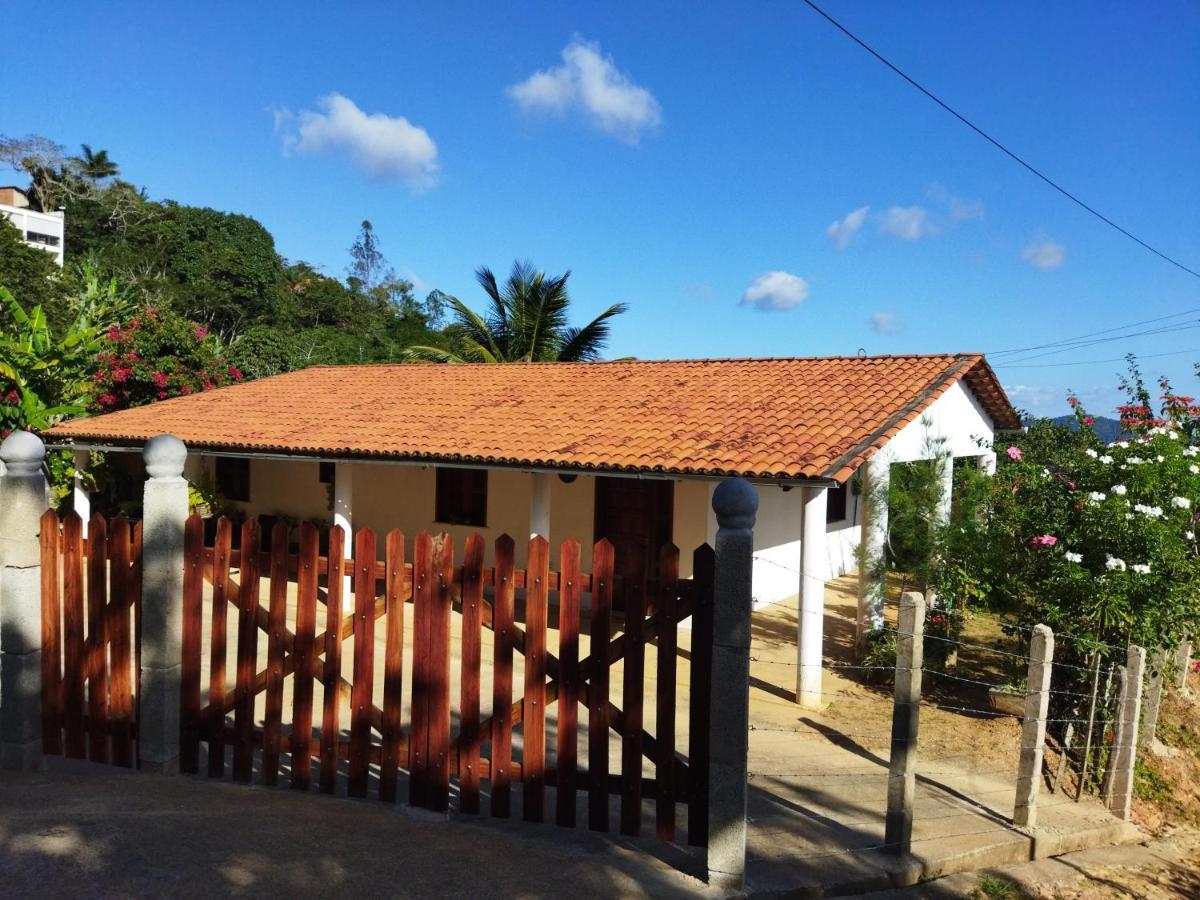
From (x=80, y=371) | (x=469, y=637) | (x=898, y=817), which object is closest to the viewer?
(x=469, y=637)

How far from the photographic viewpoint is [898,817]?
4141 millimetres

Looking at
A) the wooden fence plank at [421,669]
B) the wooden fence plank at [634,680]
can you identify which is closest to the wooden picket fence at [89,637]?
the wooden fence plank at [421,669]

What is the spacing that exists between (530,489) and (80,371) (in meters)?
11.3

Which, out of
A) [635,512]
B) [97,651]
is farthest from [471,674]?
[635,512]

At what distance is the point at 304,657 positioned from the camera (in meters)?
4.05

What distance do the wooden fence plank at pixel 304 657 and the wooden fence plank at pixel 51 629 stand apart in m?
1.49

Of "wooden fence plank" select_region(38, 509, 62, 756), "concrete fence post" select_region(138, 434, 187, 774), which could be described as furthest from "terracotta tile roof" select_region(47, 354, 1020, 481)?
"wooden fence plank" select_region(38, 509, 62, 756)

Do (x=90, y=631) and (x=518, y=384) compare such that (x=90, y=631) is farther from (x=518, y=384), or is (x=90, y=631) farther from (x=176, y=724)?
(x=518, y=384)

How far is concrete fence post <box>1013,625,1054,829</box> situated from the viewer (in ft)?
15.8

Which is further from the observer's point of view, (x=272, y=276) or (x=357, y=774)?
(x=272, y=276)

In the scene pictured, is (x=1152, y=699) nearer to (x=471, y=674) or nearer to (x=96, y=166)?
(x=471, y=674)

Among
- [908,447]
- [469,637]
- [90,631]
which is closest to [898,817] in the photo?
[469,637]

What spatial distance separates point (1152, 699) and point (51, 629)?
7.74m

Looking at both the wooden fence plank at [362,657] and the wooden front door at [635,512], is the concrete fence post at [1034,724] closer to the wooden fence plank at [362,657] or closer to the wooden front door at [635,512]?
the wooden fence plank at [362,657]
